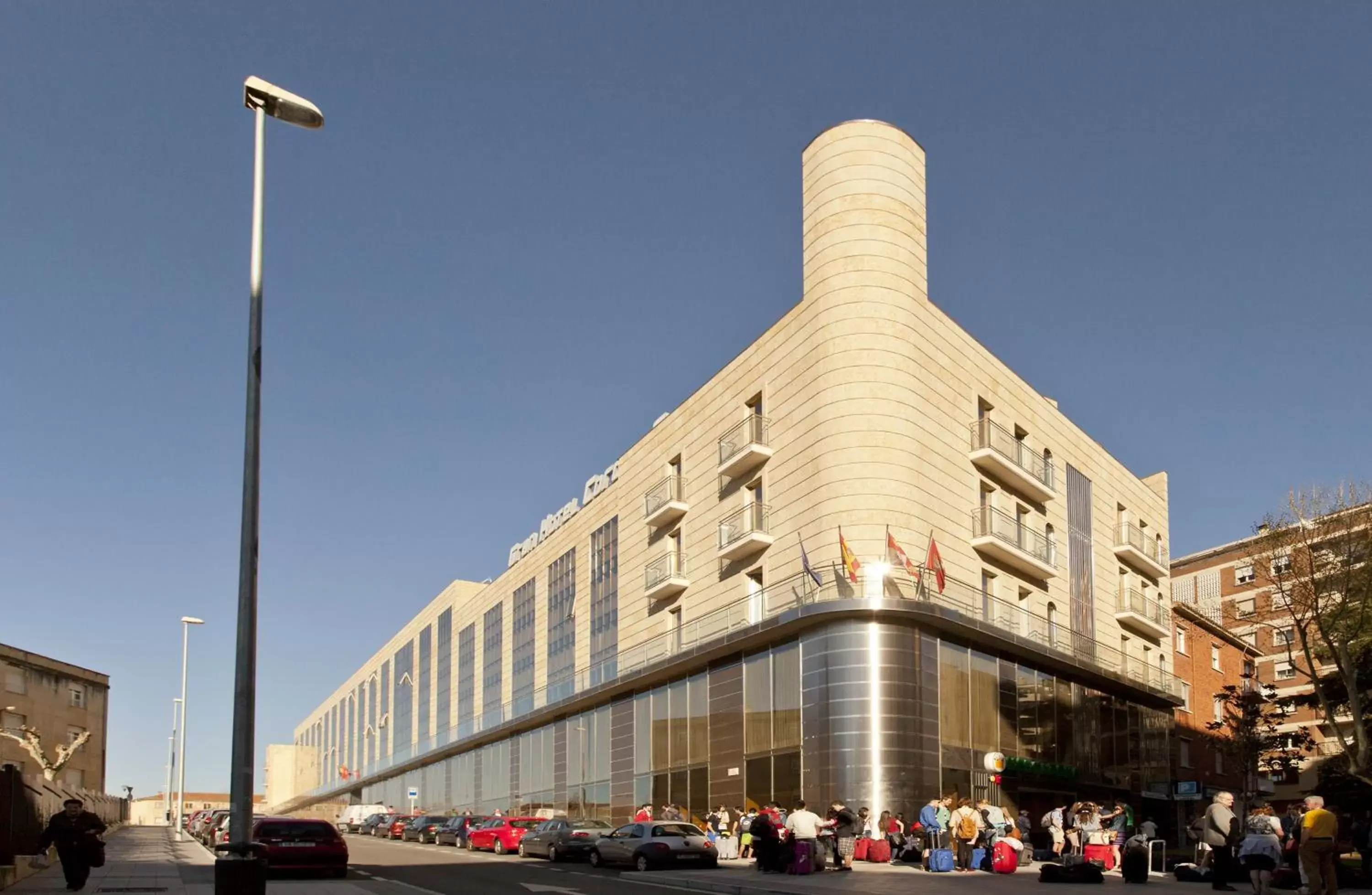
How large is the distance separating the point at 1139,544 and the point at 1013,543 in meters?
15.3

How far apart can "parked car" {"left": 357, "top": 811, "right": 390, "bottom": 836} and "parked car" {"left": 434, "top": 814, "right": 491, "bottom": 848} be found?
11272 millimetres

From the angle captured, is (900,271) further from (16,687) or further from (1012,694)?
(16,687)

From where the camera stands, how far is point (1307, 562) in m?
40.9

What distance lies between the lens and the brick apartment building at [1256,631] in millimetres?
76562

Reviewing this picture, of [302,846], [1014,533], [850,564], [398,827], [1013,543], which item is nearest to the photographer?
[302,846]

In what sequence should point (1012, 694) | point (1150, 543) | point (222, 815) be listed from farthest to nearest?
1. point (1150, 543)
2. point (222, 815)
3. point (1012, 694)

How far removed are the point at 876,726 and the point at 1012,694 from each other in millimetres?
8073

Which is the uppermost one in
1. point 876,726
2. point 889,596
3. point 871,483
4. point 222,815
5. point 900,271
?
point 900,271

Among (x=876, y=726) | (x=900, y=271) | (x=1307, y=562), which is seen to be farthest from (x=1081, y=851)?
(x=900, y=271)

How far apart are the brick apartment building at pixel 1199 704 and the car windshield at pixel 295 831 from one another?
39.7 m

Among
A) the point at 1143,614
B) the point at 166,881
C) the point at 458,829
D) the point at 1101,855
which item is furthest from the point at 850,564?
the point at 1143,614

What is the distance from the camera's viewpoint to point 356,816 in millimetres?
68125

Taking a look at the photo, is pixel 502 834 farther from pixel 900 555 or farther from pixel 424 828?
pixel 900 555

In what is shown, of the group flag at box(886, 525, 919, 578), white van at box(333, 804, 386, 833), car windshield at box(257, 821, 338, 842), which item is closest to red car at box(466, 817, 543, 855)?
flag at box(886, 525, 919, 578)
